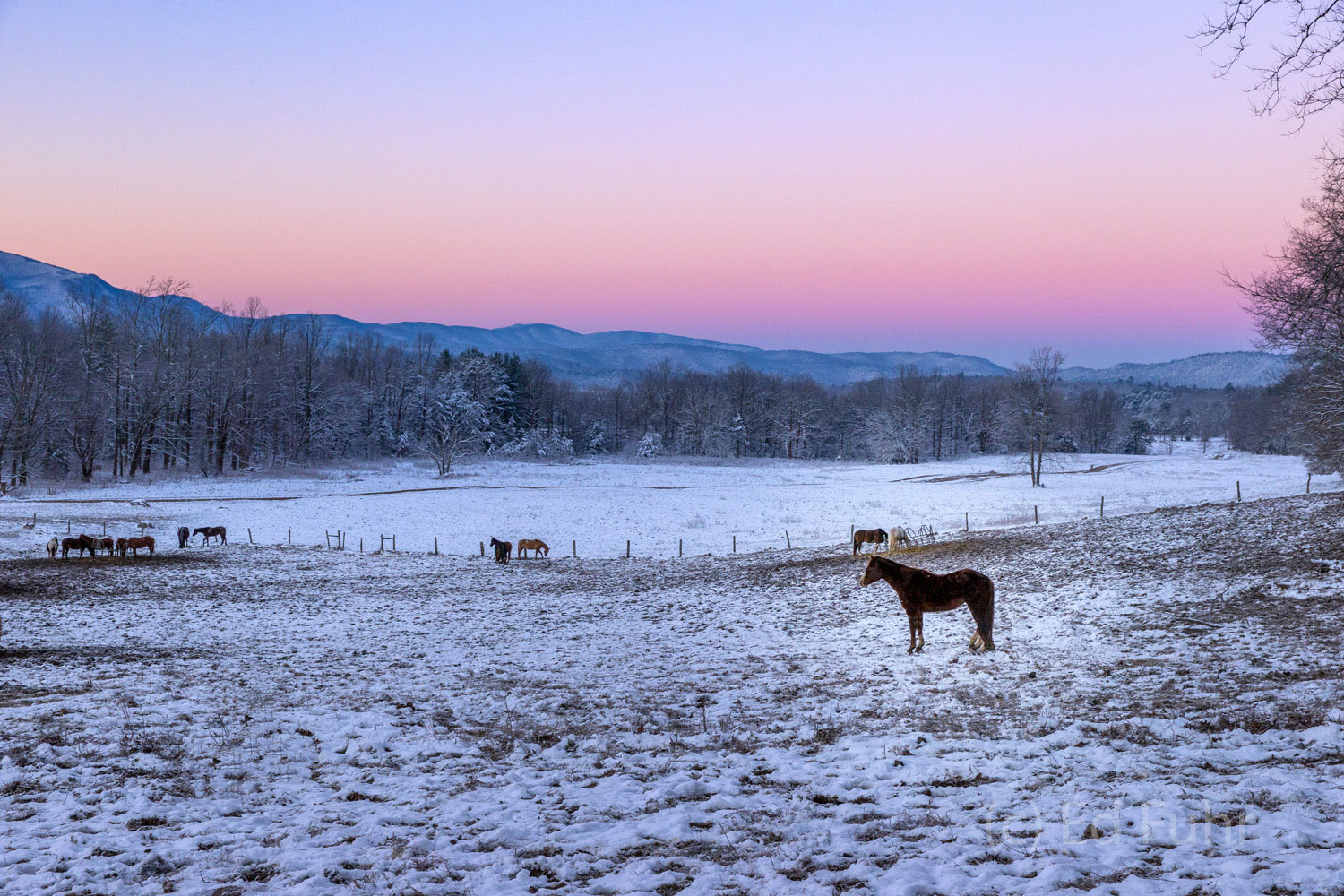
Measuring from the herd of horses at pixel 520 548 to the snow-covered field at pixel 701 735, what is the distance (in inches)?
360

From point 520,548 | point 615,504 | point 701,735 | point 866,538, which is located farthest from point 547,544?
point 701,735

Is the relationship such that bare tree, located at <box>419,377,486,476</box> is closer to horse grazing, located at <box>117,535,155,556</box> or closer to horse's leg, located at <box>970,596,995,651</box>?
horse grazing, located at <box>117,535,155,556</box>

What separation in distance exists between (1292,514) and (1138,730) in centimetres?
2178

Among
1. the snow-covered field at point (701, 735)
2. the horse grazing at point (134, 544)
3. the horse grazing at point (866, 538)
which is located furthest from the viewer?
the horse grazing at point (134, 544)

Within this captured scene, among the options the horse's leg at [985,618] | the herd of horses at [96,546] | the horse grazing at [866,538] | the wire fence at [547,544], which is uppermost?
the horse's leg at [985,618]

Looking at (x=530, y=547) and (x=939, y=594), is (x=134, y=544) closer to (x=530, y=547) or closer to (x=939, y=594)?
(x=530, y=547)

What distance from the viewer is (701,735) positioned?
8430mm

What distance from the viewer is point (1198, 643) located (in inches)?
454

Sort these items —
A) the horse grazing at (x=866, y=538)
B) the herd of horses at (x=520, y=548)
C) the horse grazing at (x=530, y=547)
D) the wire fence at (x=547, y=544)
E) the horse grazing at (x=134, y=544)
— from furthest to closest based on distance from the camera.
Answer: the wire fence at (x=547, y=544) < the horse grazing at (x=530, y=547) < the herd of horses at (x=520, y=548) < the horse grazing at (x=134, y=544) < the horse grazing at (x=866, y=538)

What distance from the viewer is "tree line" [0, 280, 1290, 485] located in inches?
2386

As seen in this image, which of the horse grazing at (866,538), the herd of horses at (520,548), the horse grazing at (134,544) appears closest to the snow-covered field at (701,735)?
the horse grazing at (866,538)

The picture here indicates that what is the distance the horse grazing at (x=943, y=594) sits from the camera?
12242mm

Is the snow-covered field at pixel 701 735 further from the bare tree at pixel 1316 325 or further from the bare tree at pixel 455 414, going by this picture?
the bare tree at pixel 455 414

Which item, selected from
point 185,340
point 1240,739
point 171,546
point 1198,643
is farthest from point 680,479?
point 1240,739
